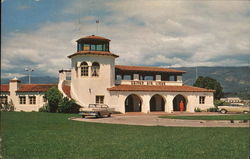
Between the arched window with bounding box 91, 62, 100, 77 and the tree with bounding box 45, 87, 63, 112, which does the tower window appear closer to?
the arched window with bounding box 91, 62, 100, 77

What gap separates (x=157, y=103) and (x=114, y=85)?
764 centimetres

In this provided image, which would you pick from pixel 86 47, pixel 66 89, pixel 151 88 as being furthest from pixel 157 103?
pixel 86 47

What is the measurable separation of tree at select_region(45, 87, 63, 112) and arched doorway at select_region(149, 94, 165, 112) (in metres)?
13.5

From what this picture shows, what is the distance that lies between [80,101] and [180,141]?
953 inches

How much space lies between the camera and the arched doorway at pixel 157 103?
1636 inches

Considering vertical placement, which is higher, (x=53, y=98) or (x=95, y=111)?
(x=53, y=98)

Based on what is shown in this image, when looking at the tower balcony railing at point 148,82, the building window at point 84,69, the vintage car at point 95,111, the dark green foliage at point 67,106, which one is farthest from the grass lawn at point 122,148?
the tower balcony railing at point 148,82

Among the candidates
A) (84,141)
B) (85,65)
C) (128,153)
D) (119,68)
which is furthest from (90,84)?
(128,153)

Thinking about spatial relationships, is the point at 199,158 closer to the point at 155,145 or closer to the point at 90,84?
the point at 155,145

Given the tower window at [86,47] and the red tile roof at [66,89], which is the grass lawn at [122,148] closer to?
the red tile roof at [66,89]

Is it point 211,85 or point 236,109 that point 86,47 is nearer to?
point 236,109

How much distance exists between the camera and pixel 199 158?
9039mm

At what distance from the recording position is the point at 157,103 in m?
41.6

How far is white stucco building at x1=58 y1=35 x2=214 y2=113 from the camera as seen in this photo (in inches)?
1393
